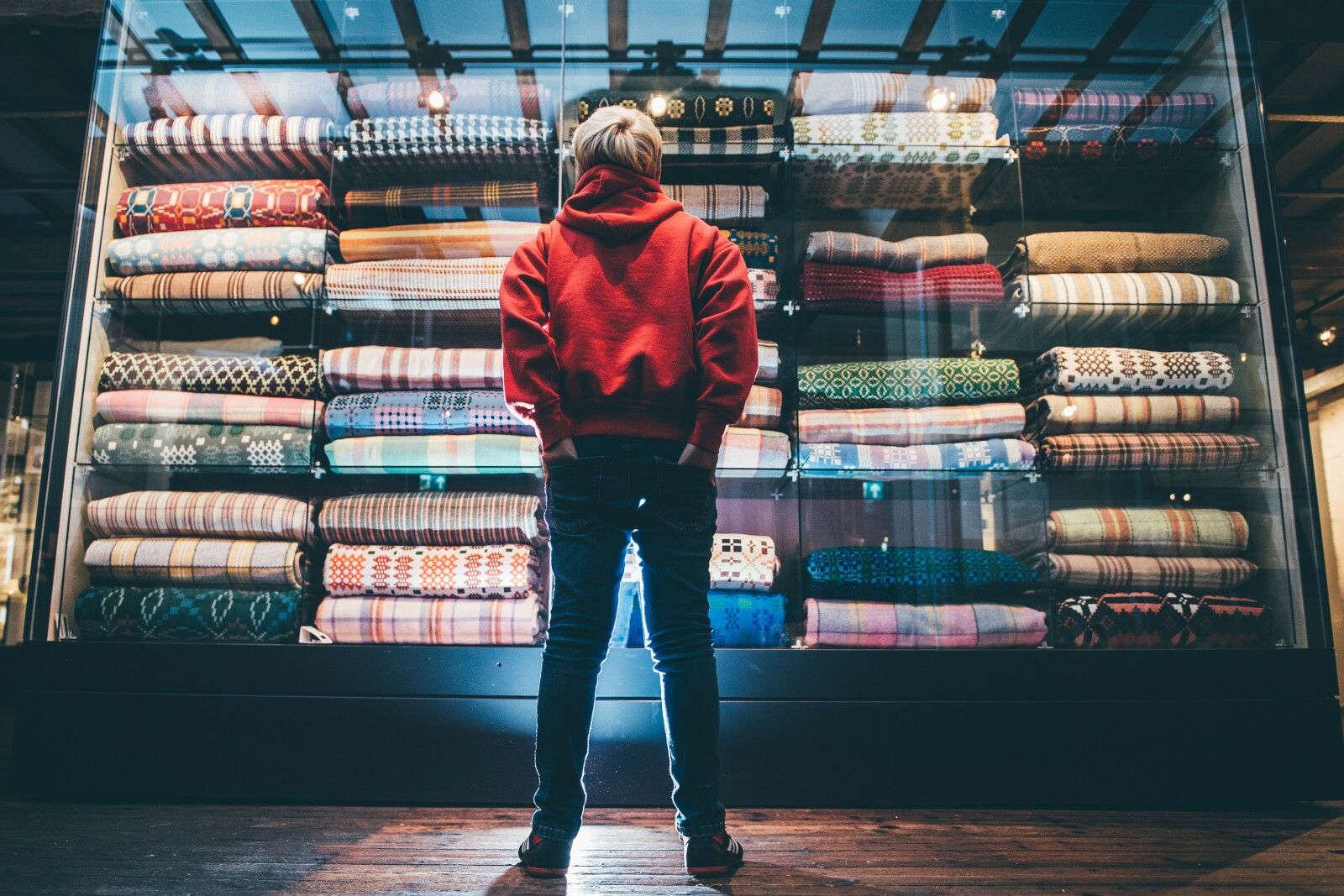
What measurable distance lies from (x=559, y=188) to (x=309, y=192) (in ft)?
2.42

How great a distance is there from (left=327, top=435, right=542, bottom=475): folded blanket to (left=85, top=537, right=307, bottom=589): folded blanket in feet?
0.92

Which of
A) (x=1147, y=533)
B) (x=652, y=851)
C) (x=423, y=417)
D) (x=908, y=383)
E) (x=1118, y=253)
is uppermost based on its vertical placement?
(x=1118, y=253)

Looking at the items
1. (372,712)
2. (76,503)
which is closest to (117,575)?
(76,503)

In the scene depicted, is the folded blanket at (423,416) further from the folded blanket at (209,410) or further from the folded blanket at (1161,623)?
the folded blanket at (1161,623)

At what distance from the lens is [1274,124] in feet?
9.11

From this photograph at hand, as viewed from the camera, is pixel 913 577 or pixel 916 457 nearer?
pixel 913 577

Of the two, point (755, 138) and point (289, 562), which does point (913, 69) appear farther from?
point (289, 562)

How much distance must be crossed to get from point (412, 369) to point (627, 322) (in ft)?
3.25

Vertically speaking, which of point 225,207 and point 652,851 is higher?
point 225,207

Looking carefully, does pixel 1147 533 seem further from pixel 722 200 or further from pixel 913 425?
pixel 722 200

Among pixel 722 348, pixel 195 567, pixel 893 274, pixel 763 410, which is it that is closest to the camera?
pixel 722 348

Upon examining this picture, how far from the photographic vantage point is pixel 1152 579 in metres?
2.18

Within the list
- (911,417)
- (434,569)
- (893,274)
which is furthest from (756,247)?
(434,569)

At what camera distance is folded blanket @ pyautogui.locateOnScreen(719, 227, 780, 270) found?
2326 mm
